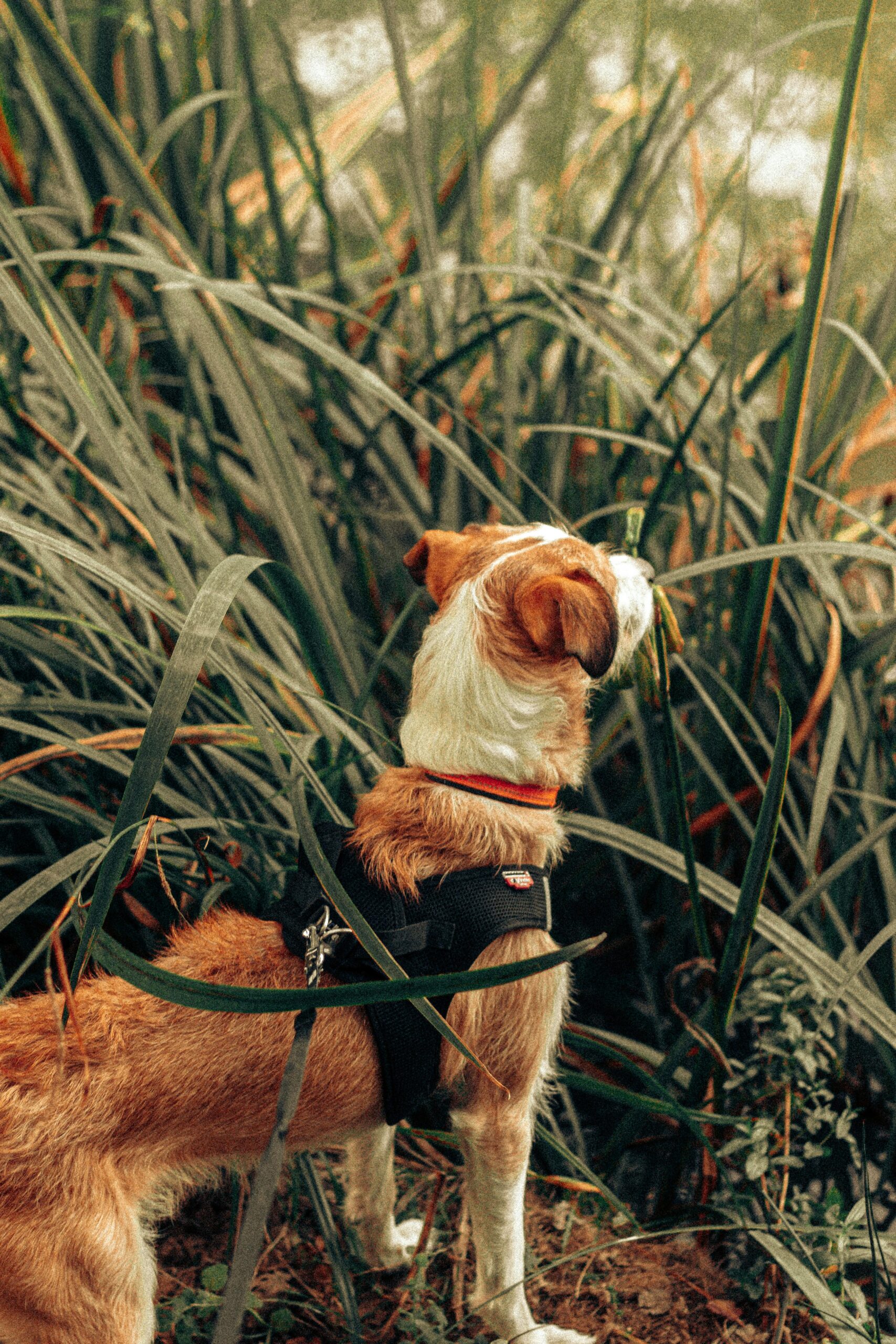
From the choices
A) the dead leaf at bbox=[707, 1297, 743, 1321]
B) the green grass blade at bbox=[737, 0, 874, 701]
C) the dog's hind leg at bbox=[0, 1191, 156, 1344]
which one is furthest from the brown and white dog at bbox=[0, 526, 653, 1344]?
the green grass blade at bbox=[737, 0, 874, 701]

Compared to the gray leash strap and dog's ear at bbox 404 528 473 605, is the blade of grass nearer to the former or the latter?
the gray leash strap

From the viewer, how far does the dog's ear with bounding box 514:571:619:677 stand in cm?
144

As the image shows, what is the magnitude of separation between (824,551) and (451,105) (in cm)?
343

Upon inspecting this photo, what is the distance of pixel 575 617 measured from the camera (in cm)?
144

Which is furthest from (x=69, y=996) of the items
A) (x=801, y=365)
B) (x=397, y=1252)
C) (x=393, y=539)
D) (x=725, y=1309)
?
(x=393, y=539)

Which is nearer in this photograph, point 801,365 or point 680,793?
point 680,793

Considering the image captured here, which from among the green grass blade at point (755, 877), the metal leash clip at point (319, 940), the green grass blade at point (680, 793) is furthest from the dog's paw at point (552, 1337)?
the metal leash clip at point (319, 940)

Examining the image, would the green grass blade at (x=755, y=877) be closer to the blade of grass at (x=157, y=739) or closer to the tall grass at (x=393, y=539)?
the tall grass at (x=393, y=539)

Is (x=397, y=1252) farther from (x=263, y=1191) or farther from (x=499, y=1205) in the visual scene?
(x=263, y=1191)

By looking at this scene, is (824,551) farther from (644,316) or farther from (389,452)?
(389,452)

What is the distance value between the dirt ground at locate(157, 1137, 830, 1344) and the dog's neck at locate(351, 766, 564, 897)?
77cm

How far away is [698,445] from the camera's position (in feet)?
8.65

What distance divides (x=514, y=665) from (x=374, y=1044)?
69cm

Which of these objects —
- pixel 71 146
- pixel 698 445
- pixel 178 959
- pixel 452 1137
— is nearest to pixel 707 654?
pixel 698 445
